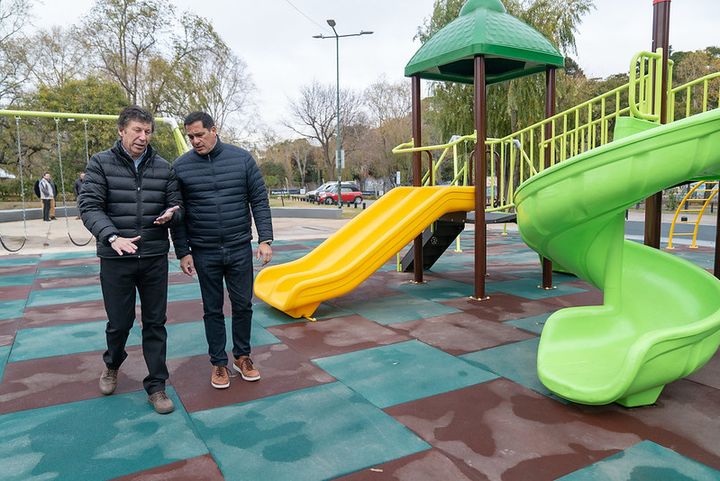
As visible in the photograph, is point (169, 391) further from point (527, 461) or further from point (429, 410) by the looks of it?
point (527, 461)

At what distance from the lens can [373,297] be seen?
6801 mm

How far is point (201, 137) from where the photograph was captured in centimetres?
347

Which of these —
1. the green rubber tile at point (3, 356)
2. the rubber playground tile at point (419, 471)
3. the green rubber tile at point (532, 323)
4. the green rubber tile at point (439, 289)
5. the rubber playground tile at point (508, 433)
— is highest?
the green rubber tile at point (3, 356)

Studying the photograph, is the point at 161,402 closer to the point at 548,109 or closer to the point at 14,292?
the point at 14,292

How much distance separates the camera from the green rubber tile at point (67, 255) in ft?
35.1

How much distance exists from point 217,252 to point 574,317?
271 centimetres

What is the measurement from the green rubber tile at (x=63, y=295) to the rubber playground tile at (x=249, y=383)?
3.29 meters

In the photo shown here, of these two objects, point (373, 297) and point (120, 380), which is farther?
point (373, 297)

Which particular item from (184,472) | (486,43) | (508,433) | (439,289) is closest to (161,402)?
(184,472)

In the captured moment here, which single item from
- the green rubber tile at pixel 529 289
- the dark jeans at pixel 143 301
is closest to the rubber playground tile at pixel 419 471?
the dark jeans at pixel 143 301

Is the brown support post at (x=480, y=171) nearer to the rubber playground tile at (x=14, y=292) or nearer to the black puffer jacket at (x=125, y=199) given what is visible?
the black puffer jacket at (x=125, y=199)

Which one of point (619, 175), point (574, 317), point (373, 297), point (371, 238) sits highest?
point (619, 175)

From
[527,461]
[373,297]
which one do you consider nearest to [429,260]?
[373,297]

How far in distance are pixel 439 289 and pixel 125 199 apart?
16.1ft
